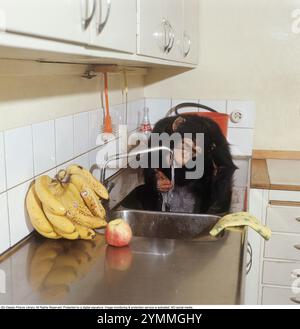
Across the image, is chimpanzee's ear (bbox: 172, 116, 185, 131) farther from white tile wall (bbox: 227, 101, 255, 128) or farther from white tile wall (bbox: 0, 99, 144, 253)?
white tile wall (bbox: 227, 101, 255, 128)

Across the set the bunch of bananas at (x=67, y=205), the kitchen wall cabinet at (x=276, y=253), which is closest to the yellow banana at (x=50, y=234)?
the bunch of bananas at (x=67, y=205)

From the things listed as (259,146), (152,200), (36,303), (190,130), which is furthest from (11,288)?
(259,146)

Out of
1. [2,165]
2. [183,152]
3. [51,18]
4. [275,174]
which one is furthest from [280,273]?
[51,18]

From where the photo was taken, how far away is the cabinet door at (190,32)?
72.1 inches

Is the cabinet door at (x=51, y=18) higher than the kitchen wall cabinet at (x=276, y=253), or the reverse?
the cabinet door at (x=51, y=18)

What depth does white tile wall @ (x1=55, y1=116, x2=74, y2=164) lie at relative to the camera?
1.38 m

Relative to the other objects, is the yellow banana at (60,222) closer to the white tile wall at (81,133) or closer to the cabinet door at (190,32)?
the white tile wall at (81,133)

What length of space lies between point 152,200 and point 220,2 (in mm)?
1171

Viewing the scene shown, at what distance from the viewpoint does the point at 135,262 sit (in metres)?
1.11

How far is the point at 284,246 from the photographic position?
188 centimetres

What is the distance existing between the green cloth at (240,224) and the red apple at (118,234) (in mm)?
264

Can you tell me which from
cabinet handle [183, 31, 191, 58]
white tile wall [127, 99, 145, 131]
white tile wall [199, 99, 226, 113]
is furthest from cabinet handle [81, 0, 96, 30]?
white tile wall [199, 99, 226, 113]

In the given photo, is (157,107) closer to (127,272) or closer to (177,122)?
(177,122)

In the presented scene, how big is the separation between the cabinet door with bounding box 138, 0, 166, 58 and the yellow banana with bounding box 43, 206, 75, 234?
18.7 inches
